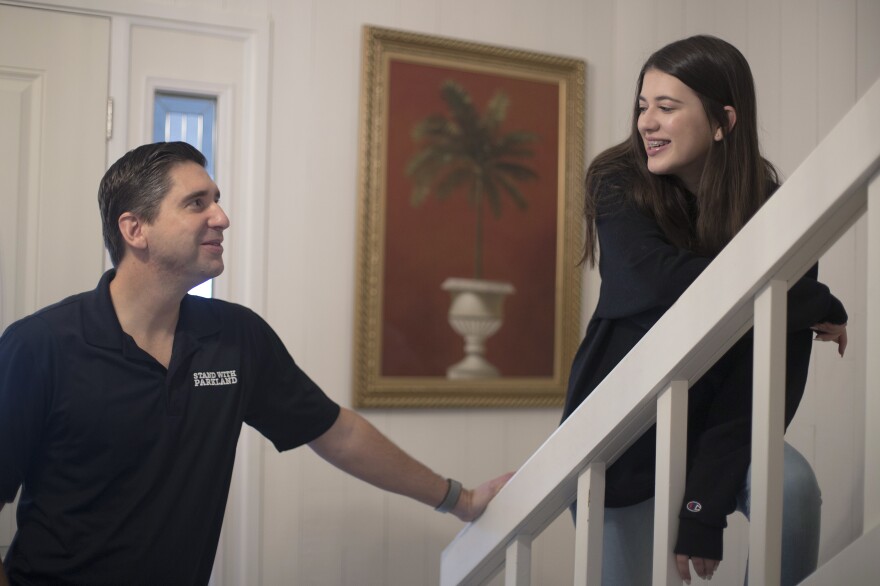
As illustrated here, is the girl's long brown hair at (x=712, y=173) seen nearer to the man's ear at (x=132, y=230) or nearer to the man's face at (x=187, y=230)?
the man's face at (x=187, y=230)

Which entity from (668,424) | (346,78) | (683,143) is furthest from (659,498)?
(346,78)

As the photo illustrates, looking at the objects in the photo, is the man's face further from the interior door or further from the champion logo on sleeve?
the champion logo on sleeve

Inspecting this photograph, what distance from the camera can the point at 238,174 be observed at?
2.71m

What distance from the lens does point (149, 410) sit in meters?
1.65

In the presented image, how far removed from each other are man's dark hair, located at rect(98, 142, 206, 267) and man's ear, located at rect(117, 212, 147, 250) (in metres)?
0.01

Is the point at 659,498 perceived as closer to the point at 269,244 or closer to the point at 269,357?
the point at 269,357

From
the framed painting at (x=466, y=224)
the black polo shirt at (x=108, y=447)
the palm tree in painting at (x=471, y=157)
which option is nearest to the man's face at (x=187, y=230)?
the black polo shirt at (x=108, y=447)

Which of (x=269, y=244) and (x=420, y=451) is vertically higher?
(x=269, y=244)

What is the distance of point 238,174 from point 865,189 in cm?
214

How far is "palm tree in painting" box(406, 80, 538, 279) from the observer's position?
2934 mm

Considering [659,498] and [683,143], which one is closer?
[659,498]

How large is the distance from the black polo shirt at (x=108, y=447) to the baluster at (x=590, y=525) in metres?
0.81

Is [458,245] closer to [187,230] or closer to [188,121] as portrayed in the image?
[188,121]

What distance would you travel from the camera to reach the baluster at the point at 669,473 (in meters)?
1.10
